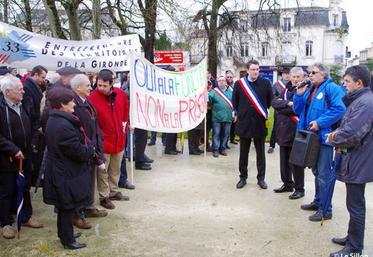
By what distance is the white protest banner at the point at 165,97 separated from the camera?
21.8ft

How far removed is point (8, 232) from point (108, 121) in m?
1.85

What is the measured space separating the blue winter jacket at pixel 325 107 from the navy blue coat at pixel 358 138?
85cm

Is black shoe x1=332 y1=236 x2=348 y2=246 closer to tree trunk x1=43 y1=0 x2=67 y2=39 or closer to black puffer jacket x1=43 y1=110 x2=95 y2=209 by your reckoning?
black puffer jacket x1=43 y1=110 x2=95 y2=209

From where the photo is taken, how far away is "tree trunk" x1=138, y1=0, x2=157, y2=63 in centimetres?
1345

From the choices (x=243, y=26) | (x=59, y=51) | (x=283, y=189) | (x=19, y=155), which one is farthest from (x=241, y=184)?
(x=243, y=26)

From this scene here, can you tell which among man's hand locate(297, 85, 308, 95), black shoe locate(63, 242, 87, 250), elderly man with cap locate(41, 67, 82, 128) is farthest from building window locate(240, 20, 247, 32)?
black shoe locate(63, 242, 87, 250)

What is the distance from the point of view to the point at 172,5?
41.2ft

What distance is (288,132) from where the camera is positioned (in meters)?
6.03

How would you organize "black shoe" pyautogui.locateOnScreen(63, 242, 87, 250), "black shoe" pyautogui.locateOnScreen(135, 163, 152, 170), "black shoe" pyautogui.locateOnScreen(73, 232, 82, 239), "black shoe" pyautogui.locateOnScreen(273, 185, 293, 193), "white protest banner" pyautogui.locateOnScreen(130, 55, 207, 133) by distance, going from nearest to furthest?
"black shoe" pyautogui.locateOnScreen(63, 242, 87, 250) < "black shoe" pyautogui.locateOnScreen(73, 232, 82, 239) < "black shoe" pyautogui.locateOnScreen(273, 185, 293, 193) < "white protest banner" pyautogui.locateOnScreen(130, 55, 207, 133) < "black shoe" pyautogui.locateOnScreen(135, 163, 152, 170)

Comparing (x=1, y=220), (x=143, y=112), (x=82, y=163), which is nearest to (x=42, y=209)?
(x=1, y=220)

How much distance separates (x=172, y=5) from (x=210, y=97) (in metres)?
4.73

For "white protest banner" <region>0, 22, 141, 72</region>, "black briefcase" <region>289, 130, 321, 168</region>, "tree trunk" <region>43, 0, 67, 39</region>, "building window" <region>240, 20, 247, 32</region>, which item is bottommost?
"black briefcase" <region>289, 130, 321, 168</region>

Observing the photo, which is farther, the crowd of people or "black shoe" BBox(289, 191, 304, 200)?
"black shoe" BBox(289, 191, 304, 200)

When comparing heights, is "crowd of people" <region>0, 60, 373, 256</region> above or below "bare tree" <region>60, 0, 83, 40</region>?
below
